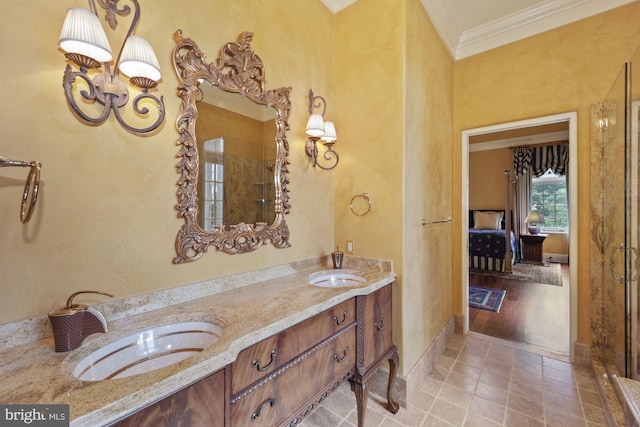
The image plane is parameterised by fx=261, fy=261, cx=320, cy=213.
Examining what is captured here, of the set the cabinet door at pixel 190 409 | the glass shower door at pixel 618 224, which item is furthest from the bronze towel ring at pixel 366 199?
the glass shower door at pixel 618 224

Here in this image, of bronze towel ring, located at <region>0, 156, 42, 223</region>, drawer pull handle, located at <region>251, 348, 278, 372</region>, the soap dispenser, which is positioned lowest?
drawer pull handle, located at <region>251, 348, 278, 372</region>

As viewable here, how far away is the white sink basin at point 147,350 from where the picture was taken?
91 cm

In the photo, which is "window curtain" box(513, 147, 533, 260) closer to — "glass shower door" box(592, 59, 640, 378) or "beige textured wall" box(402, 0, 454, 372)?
"glass shower door" box(592, 59, 640, 378)

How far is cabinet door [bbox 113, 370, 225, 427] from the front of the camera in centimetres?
70

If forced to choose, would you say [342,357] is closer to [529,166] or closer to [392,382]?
[392,382]

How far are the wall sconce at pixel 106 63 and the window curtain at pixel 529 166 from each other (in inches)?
296

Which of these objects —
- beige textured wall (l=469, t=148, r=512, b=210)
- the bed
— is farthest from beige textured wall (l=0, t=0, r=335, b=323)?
beige textured wall (l=469, t=148, r=512, b=210)

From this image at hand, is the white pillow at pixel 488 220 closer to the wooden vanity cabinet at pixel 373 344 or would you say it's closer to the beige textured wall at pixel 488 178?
the beige textured wall at pixel 488 178

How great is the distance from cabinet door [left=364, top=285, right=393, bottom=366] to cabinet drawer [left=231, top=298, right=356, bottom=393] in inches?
7.6

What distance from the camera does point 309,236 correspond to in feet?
6.86

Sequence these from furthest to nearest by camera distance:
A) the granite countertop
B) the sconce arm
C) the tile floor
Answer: the tile floor
the sconce arm
the granite countertop

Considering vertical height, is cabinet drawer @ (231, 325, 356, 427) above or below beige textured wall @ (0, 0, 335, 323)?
below

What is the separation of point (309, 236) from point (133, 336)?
128 centimetres

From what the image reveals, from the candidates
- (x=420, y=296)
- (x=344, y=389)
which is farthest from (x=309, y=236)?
(x=344, y=389)
